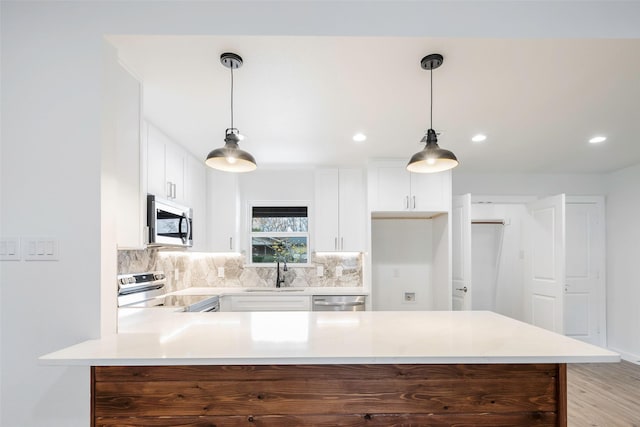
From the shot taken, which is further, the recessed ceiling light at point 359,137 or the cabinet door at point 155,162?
the recessed ceiling light at point 359,137

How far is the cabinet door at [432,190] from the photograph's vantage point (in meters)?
3.96

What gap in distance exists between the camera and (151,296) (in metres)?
3.26

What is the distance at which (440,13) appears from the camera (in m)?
1.69

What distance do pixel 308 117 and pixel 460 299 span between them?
274cm

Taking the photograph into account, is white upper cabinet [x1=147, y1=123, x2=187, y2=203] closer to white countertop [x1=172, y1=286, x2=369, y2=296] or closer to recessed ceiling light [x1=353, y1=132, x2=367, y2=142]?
white countertop [x1=172, y1=286, x2=369, y2=296]

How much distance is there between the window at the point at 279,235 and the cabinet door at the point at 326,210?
255 mm

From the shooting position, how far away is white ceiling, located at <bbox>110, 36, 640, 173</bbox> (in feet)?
5.79

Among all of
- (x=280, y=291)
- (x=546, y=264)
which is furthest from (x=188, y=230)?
(x=546, y=264)

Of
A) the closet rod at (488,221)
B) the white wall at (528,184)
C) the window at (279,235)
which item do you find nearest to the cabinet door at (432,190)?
the white wall at (528,184)

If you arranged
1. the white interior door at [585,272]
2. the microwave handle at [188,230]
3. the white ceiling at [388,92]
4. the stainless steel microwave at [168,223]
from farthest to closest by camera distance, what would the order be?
the white interior door at [585,272]
the microwave handle at [188,230]
the stainless steel microwave at [168,223]
the white ceiling at [388,92]

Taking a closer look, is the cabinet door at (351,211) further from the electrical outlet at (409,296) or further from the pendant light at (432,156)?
the pendant light at (432,156)

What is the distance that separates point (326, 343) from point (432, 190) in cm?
291

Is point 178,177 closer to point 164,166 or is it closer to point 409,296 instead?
point 164,166

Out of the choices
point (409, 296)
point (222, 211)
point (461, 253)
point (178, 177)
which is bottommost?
point (409, 296)
